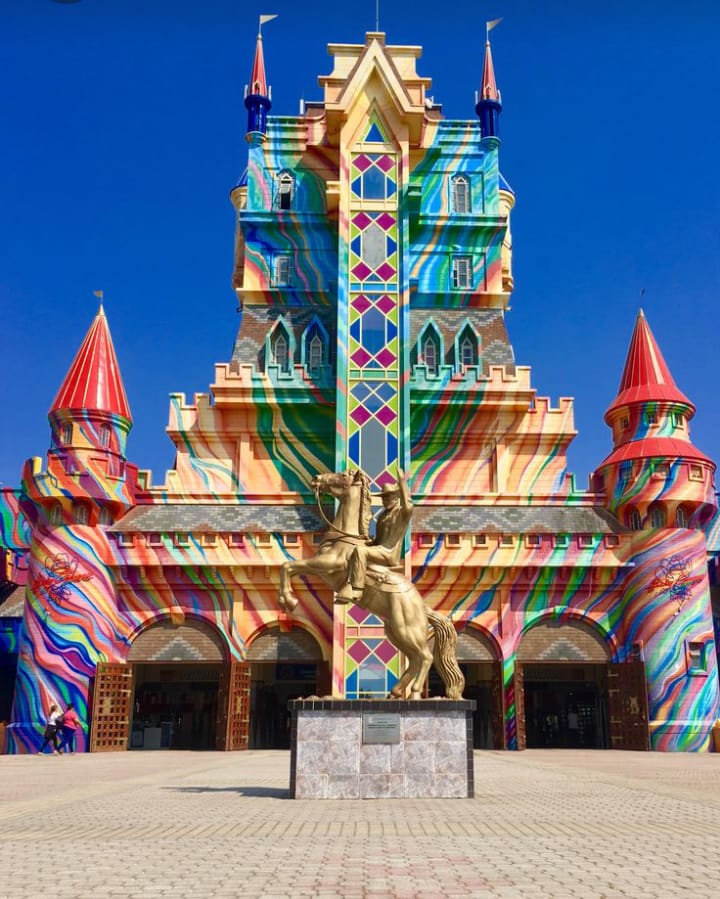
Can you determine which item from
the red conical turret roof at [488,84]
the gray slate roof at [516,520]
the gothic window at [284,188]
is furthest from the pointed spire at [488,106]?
the gray slate roof at [516,520]

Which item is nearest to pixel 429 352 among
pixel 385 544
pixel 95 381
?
pixel 95 381

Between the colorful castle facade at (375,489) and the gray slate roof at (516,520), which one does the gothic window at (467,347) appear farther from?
the gray slate roof at (516,520)

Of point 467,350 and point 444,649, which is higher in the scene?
point 467,350

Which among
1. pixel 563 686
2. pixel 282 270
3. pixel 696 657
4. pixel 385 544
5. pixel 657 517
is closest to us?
pixel 385 544

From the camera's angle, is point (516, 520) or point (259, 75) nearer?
point (516, 520)

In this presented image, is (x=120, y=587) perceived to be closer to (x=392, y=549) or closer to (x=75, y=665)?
(x=75, y=665)

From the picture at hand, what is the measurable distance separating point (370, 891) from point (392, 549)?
9483 mm

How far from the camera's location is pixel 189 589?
34562mm

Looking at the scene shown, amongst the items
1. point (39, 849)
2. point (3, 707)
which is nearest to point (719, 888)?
point (39, 849)

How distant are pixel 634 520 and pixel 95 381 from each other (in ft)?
69.6

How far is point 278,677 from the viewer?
38.4 meters

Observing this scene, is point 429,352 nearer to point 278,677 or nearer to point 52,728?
point 278,677

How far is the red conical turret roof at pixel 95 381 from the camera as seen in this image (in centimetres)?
3591

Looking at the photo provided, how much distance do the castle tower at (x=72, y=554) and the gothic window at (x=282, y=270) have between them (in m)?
9.51
